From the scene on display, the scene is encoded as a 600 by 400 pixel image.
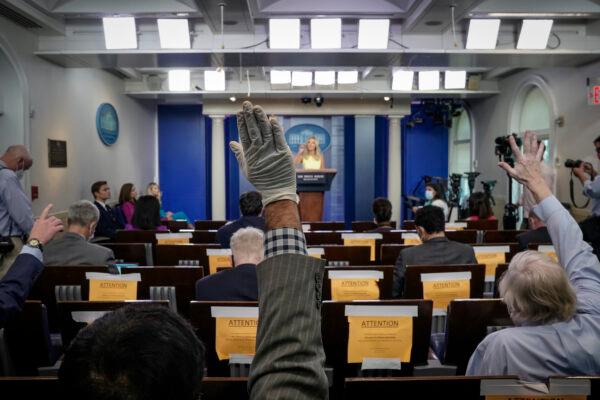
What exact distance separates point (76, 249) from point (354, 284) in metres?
1.67

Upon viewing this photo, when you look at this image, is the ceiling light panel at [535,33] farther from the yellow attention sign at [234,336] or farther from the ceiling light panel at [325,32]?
the yellow attention sign at [234,336]

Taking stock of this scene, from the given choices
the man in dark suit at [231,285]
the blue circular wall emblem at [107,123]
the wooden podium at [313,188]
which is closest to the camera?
the man in dark suit at [231,285]

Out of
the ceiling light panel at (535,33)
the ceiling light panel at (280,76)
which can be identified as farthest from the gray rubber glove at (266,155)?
the ceiling light panel at (280,76)

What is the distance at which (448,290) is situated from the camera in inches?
99.7

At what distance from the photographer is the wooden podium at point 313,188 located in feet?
26.8

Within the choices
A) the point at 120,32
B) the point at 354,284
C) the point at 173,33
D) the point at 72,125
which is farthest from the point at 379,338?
the point at 72,125

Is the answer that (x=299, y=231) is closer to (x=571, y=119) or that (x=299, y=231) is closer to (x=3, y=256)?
(x=3, y=256)

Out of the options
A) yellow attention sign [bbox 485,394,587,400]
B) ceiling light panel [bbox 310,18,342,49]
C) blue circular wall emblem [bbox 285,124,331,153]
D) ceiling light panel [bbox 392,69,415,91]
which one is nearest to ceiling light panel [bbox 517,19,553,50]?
ceiling light panel [bbox 310,18,342,49]

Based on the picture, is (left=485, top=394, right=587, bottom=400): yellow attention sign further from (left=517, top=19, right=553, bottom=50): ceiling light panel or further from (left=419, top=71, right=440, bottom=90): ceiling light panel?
(left=419, top=71, right=440, bottom=90): ceiling light panel

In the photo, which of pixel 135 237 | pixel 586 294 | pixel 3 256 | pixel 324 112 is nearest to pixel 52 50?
pixel 135 237

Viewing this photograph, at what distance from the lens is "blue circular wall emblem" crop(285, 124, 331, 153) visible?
38.7 feet

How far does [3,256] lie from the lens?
11.0 feet

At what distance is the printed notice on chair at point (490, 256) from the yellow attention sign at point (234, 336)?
192 cm

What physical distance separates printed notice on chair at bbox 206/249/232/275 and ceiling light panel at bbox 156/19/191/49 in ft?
9.90
